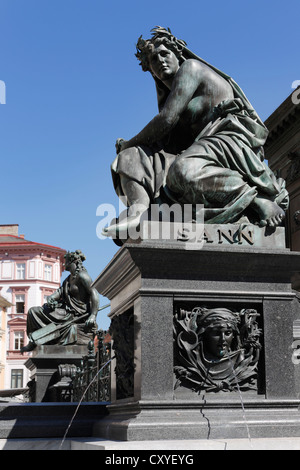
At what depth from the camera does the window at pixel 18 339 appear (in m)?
82.1

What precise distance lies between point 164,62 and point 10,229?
89689 mm

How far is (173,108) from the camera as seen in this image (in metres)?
6.05

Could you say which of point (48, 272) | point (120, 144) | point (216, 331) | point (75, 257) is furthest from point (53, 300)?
point (48, 272)

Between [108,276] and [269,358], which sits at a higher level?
[108,276]

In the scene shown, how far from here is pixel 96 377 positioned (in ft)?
29.7

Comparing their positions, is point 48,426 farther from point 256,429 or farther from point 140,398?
point 256,429

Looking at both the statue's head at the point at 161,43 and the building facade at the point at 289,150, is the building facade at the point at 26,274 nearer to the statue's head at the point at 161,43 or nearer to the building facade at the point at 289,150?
the building facade at the point at 289,150

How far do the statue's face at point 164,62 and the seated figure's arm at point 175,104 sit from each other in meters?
0.23

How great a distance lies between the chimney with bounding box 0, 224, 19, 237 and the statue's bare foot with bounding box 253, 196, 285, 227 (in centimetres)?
8918

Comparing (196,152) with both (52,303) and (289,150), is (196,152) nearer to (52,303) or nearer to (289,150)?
(52,303)

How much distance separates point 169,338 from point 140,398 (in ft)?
1.62

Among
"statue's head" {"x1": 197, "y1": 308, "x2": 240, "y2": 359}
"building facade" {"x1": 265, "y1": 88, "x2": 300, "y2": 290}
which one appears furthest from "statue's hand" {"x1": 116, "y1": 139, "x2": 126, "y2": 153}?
"building facade" {"x1": 265, "y1": 88, "x2": 300, "y2": 290}
